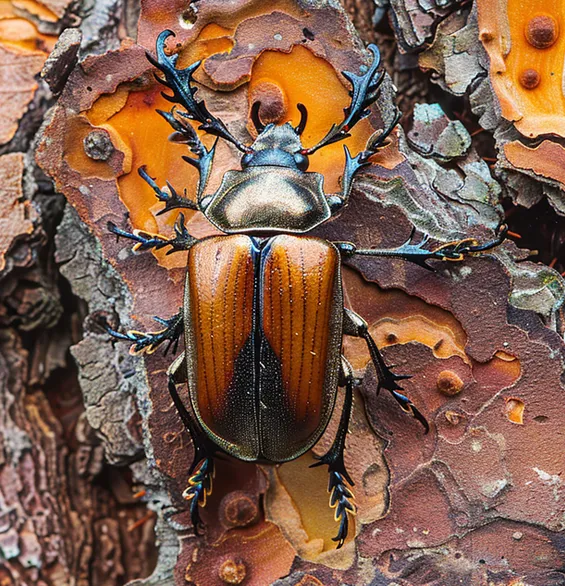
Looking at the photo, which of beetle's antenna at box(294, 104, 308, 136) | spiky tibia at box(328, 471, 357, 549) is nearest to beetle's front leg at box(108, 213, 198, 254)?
beetle's antenna at box(294, 104, 308, 136)

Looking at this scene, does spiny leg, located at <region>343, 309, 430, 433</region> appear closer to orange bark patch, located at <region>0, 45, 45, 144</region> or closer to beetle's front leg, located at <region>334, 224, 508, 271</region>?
beetle's front leg, located at <region>334, 224, 508, 271</region>

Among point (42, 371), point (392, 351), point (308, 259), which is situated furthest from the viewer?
point (42, 371)

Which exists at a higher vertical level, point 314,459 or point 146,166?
point 146,166

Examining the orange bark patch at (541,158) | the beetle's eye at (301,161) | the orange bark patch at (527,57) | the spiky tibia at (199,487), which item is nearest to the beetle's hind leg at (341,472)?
the spiky tibia at (199,487)

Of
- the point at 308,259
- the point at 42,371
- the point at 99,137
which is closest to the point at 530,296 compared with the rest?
the point at 308,259

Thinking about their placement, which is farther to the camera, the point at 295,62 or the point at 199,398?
the point at 295,62

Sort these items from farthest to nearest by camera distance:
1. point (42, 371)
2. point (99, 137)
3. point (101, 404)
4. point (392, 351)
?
1. point (42, 371)
2. point (101, 404)
3. point (99, 137)
4. point (392, 351)

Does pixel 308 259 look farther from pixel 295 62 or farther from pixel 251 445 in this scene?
pixel 295 62

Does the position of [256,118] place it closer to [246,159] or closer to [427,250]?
[246,159]

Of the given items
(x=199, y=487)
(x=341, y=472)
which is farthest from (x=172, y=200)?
(x=341, y=472)
